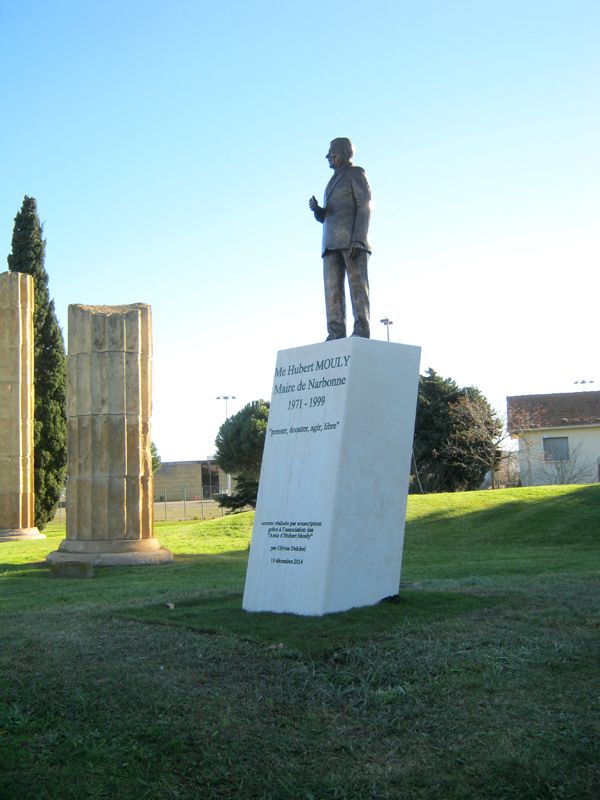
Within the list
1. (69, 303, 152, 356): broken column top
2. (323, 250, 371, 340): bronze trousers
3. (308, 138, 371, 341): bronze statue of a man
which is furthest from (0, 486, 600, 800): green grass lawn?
(69, 303, 152, 356): broken column top

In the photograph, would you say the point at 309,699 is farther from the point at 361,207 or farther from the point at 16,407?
the point at 16,407

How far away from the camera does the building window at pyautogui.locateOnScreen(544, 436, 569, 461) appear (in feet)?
158

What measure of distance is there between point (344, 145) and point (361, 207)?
78cm

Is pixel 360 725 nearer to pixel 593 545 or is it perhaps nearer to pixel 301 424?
pixel 301 424

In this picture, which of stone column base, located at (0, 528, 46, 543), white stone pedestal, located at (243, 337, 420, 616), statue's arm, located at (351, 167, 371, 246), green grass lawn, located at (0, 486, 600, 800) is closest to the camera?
green grass lawn, located at (0, 486, 600, 800)

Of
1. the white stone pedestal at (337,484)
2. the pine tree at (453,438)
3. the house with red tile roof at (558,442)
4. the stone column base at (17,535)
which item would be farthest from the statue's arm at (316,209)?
the house with red tile roof at (558,442)

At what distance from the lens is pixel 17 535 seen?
2659cm

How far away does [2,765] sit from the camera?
217 inches

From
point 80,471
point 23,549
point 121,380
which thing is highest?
point 121,380

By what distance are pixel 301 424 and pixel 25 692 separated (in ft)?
12.4

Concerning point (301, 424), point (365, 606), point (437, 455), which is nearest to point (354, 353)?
point (301, 424)

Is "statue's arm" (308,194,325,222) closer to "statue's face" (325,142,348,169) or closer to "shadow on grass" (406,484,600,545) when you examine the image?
"statue's face" (325,142,348,169)

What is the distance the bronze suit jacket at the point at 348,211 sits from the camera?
9.94 m

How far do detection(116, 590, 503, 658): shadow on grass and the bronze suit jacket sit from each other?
149 inches
